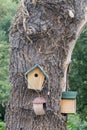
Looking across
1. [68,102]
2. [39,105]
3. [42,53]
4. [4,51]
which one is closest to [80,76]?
[68,102]

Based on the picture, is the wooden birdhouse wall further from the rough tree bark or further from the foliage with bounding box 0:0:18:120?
the foliage with bounding box 0:0:18:120

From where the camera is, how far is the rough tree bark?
8.62 ft

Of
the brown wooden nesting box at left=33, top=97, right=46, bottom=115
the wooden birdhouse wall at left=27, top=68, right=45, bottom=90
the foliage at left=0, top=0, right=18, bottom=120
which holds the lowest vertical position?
the brown wooden nesting box at left=33, top=97, right=46, bottom=115

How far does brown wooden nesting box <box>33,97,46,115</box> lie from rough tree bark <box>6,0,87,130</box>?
4 centimetres

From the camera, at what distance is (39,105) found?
8.31ft

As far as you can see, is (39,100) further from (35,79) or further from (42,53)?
(42,53)

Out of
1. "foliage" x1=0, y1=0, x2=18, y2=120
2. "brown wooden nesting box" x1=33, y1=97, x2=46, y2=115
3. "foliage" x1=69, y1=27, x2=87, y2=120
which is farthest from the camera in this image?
"foliage" x1=0, y1=0, x2=18, y2=120

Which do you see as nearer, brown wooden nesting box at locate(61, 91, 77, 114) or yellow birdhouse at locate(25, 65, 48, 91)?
yellow birdhouse at locate(25, 65, 48, 91)

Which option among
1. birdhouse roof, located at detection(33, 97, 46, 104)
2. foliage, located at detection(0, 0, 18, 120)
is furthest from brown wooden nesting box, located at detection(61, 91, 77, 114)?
foliage, located at detection(0, 0, 18, 120)

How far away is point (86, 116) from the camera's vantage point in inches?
263

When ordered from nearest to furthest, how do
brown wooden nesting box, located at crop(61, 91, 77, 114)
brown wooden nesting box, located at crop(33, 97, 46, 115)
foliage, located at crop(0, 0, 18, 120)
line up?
1. brown wooden nesting box, located at crop(33, 97, 46, 115)
2. brown wooden nesting box, located at crop(61, 91, 77, 114)
3. foliage, located at crop(0, 0, 18, 120)

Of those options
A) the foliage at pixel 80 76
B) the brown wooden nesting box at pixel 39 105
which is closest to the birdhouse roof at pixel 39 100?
the brown wooden nesting box at pixel 39 105

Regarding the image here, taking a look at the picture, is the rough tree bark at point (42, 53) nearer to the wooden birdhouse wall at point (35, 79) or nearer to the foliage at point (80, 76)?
the wooden birdhouse wall at point (35, 79)

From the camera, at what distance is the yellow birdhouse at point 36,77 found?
259cm
